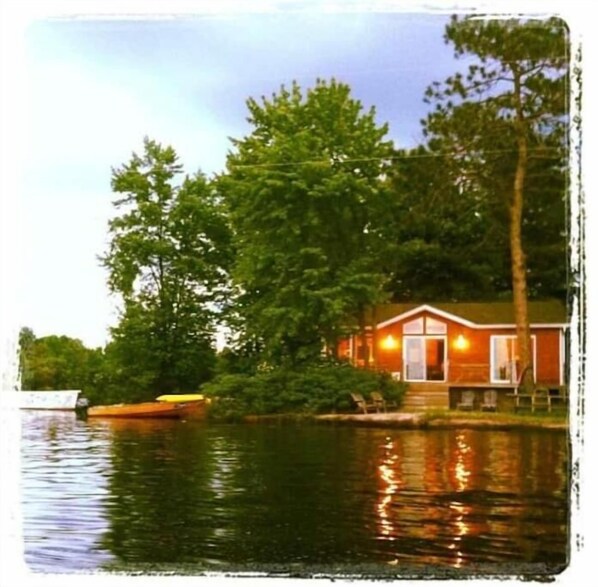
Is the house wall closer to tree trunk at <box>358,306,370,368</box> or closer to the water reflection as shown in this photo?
tree trunk at <box>358,306,370,368</box>

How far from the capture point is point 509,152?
3.21 meters

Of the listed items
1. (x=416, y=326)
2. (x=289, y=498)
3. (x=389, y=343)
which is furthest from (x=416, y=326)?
(x=289, y=498)

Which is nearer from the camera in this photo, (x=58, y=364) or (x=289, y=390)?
(x=58, y=364)

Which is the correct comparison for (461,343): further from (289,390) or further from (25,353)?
(25,353)

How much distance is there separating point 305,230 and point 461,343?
628 mm

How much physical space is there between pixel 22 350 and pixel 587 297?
1.71 metres

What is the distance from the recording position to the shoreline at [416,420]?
327cm

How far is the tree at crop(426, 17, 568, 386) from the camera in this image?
3039 millimetres

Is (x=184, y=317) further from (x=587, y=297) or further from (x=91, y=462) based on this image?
(x=587, y=297)

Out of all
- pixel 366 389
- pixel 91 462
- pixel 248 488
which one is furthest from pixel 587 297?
pixel 91 462

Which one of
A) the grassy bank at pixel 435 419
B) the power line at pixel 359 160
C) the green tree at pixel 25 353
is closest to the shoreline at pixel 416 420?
the grassy bank at pixel 435 419

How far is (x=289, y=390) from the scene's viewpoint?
11.0 ft

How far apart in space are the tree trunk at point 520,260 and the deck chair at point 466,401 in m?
0.17

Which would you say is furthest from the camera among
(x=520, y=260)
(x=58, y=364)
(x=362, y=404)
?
(x=362, y=404)
